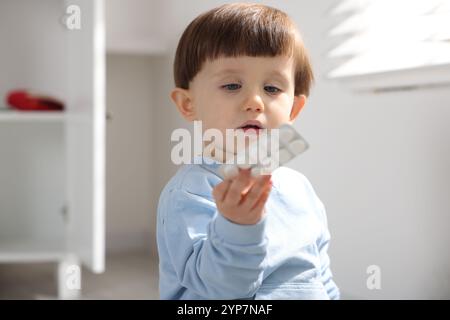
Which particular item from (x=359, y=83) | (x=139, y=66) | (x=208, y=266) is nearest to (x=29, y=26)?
(x=139, y=66)

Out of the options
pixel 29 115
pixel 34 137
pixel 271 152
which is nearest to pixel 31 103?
pixel 29 115

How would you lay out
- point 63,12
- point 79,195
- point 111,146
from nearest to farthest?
point 79,195
point 63,12
point 111,146

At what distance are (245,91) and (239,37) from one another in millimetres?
50

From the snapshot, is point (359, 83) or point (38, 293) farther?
point (38, 293)

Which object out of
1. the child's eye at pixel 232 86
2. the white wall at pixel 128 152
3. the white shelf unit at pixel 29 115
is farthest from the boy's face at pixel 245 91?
the white wall at pixel 128 152

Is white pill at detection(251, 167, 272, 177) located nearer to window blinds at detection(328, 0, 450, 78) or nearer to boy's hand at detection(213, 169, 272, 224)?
boy's hand at detection(213, 169, 272, 224)

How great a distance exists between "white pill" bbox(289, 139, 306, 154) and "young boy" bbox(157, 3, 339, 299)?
6 cm

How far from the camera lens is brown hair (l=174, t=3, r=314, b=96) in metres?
0.62

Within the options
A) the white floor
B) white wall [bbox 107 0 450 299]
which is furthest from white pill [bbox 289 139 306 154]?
the white floor

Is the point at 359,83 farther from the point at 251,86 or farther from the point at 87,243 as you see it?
the point at 87,243

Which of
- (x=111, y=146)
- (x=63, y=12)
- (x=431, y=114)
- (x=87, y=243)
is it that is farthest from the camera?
(x=111, y=146)

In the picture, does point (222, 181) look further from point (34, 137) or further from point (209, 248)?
point (34, 137)
